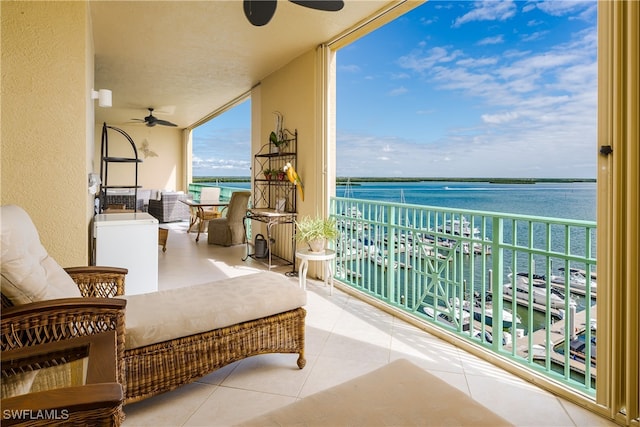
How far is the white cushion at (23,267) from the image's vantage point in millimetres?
1316

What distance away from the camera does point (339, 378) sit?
6.86ft

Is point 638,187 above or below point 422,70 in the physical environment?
below

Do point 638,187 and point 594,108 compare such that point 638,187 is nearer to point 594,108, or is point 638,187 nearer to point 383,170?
point 594,108

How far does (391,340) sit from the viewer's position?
263 centimetres

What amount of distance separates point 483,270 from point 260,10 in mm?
2346

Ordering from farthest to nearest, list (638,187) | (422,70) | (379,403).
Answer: (422,70), (638,187), (379,403)

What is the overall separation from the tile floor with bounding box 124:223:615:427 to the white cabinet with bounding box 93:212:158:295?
47.1 inches

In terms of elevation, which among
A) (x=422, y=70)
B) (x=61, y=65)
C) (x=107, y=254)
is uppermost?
(x=422, y=70)

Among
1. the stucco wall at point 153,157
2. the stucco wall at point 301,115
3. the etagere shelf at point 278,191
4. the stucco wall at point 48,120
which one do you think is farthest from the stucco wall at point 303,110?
the stucco wall at point 153,157

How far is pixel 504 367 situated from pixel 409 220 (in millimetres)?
1301

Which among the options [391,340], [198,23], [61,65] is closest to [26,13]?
[61,65]

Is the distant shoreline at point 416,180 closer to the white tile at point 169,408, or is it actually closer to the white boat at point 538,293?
the white boat at point 538,293

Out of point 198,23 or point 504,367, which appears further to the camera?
point 198,23

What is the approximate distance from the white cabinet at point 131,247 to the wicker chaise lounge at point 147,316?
735 mm
